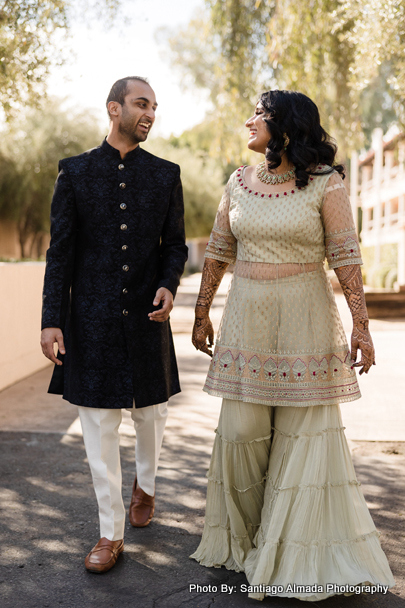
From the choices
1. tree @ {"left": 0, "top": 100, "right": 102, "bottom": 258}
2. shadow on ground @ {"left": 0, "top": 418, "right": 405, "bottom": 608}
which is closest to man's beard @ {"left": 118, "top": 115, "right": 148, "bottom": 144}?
shadow on ground @ {"left": 0, "top": 418, "right": 405, "bottom": 608}

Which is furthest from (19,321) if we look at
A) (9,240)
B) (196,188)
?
(196,188)

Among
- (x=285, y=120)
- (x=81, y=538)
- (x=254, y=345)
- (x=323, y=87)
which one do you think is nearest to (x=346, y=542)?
(x=254, y=345)

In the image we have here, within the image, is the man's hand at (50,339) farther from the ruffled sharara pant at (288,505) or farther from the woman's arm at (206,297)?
the ruffled sharara pant at (288,505)

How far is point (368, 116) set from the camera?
33344 millimetres

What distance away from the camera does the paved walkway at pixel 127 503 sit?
9.36ft

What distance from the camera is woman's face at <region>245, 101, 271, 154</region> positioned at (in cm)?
296

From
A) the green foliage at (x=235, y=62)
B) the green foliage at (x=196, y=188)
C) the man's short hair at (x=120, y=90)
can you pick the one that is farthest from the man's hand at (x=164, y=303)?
the green foliage at (x=196, y=188)

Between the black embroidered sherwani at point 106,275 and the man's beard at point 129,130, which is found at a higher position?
the man's beard at point 129,130

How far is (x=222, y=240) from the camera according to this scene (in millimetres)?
3203

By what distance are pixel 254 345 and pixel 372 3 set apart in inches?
190

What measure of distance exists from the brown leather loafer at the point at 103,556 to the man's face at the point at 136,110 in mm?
1883

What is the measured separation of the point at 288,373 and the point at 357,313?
15.5 inches

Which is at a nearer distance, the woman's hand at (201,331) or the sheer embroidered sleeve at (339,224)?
the sheer embroidered sleeve at (339,224)

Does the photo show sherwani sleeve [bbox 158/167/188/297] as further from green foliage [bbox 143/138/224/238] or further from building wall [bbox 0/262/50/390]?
green foliage [bbox 143/138/224/238]
